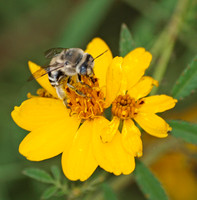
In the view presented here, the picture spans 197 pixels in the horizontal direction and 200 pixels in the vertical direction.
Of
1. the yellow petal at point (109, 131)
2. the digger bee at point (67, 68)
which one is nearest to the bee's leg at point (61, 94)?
the digger bee at point (67, 68)

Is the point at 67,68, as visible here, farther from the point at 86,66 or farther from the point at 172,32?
the point at 172,32

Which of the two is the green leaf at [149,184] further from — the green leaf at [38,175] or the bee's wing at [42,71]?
the bee's wing at [42,71]

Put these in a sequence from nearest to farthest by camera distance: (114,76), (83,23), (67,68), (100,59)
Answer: (114,76), (67,68), (100,59), (83,23)

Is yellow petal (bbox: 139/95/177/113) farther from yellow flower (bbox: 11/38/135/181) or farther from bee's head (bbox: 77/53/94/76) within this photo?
bee's head (bbox: 77/53/94/76)

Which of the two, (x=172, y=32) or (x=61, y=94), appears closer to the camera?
(x=61, y=94)

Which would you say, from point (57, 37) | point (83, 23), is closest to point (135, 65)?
point (83, 23)

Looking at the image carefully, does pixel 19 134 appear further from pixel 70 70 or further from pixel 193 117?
pixel 193 117
